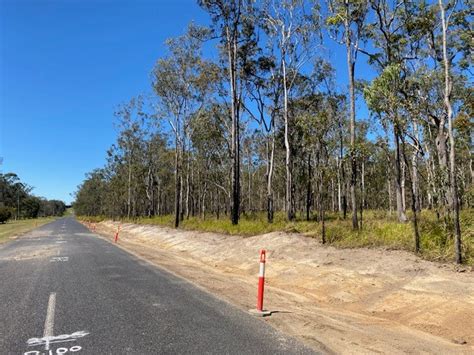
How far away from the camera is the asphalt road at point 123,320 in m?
6.04

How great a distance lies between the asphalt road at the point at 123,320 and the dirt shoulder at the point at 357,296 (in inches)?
29.4

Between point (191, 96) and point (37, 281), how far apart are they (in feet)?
106

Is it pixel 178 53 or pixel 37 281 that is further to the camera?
pixel 178 53

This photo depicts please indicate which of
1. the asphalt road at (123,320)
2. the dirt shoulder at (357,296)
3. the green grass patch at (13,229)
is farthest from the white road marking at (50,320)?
the green grass patch at (13,229)

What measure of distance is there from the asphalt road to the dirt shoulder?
75 cm

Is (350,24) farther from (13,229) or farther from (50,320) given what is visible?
(13,229)

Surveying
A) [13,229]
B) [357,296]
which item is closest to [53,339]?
[357,296]

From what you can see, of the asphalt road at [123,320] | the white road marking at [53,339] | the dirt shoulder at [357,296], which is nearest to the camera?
the asphalt road at [123,320]

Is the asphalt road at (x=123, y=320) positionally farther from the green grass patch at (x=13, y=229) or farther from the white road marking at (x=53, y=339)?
the green grass patch at (x=13, y=229)

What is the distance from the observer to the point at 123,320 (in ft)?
24.2

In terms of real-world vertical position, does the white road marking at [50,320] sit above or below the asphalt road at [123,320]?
above

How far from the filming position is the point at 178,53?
39875mm

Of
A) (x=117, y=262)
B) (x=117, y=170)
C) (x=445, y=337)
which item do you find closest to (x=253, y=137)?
(x=117, y=170)

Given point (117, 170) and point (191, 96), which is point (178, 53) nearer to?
point (191, 96)
